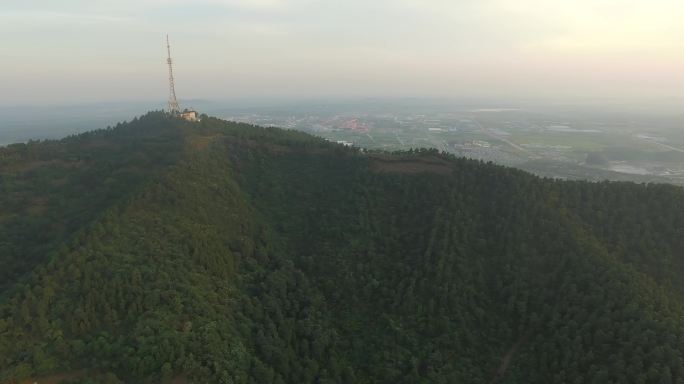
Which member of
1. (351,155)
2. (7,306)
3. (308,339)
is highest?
(351,155)

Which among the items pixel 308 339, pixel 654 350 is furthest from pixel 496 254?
pixel 308 339

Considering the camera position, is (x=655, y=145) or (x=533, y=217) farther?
(x=655, y=145)

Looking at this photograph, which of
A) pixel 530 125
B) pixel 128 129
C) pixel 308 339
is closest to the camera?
pixel 308 339

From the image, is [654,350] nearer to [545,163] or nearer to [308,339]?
[308,339]

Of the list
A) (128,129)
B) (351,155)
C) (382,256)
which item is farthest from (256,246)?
(128,129)

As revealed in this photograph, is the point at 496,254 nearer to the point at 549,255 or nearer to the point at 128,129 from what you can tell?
the point at 549,255

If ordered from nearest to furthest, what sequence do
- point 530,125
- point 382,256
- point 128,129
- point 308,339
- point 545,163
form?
point 308,339 → point 382,256 → point 128,129 → point 545,163 → point 530,125

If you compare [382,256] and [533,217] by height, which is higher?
[533,217]
